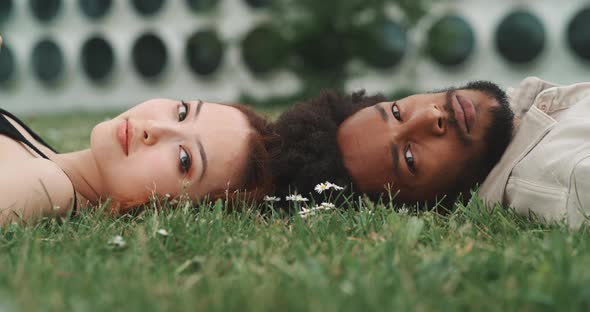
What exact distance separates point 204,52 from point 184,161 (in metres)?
13.4

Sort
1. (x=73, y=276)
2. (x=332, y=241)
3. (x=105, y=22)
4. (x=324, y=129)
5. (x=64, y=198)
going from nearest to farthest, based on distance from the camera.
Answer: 1. (x=73, y=276)
2. (x=332, y=241)
3. (x=64, y=198)
4. (x=324, y=129)
5. (x=105, y=22)

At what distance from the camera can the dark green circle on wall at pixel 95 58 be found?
16.8m

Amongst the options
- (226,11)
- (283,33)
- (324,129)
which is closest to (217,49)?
(226,11)

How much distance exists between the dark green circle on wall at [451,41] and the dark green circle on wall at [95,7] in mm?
7876

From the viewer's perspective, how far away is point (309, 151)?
2.68m

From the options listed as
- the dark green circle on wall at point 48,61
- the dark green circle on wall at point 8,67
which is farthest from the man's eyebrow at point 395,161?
the dark green circle on wall at point 8,67

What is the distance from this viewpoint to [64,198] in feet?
7.53

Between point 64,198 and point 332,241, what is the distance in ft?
3.28

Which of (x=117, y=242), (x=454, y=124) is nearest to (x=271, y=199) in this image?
(x=454, y=124)

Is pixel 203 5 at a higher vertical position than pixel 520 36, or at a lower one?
higher

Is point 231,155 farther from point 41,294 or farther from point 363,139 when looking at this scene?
point 41,294

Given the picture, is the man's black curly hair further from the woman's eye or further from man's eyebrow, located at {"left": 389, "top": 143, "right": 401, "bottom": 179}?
the woman's eye

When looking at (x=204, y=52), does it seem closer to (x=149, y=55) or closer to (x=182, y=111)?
(x=149, y=55)

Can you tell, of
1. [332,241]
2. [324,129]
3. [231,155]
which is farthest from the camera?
[324,129]
